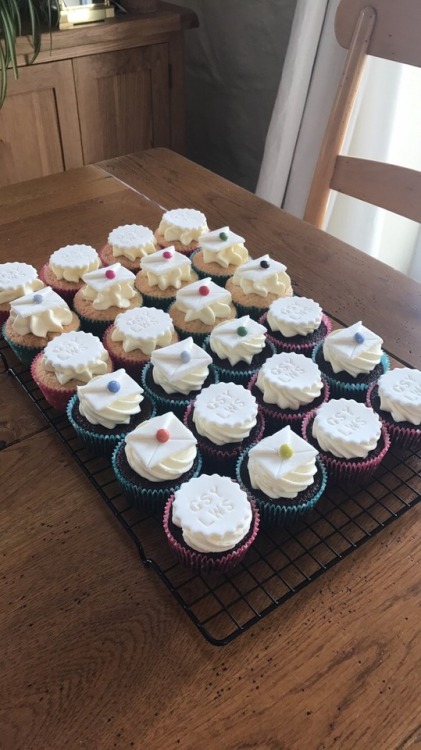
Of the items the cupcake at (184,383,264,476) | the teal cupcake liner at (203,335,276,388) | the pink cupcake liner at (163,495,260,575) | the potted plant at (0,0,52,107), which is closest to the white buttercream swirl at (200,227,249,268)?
the teal cupcake liner at (203,335,276,388)

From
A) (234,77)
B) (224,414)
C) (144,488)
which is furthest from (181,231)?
(234,77)

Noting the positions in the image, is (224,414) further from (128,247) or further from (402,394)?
(128,247)

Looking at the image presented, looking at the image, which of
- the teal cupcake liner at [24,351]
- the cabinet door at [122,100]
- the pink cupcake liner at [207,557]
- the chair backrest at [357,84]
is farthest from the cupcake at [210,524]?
the cabinet door at [122,100]

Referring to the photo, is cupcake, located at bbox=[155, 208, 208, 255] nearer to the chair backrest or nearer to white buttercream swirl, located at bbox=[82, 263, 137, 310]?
white buttercream swirl, located at bbox=[82, 263, 137, 310]

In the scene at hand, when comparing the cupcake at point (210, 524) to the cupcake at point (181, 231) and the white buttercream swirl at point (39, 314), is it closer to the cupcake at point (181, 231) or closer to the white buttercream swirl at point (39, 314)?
the white buttercream swirl at point (39, 314)

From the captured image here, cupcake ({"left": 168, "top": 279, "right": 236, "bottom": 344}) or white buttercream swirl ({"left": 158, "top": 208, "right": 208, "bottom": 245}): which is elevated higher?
cupcake ({"left": 168, "top": 279, "right": 236, "bottom": 344})
